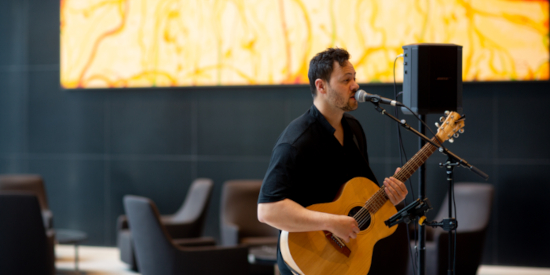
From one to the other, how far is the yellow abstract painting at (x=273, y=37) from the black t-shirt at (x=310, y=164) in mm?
3152

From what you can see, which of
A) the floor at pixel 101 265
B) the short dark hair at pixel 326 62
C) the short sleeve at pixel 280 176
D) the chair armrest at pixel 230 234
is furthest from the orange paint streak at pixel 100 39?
the short sleeve at pixel 280 176

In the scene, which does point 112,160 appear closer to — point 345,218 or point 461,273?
point 461,273

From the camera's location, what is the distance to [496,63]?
508 cm

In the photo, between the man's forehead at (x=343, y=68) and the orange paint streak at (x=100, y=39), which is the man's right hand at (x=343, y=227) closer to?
the man's forehead at (x=343, y=68)

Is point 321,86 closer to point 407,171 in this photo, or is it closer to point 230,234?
point 407,171

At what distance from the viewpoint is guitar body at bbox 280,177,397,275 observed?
212 cm

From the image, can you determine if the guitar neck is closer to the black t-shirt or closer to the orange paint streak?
the black t-shirt

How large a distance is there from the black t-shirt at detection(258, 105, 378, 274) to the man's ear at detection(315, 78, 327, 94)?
0.08m

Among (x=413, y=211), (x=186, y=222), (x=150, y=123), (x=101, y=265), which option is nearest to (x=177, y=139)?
(x=150, y=123)

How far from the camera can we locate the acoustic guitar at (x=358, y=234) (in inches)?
83.9

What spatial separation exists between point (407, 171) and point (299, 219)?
1.81 feet

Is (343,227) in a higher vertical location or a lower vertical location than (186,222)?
higher

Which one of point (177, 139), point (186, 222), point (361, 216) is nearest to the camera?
point (361, 216)

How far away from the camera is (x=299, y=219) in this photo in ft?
6.62
